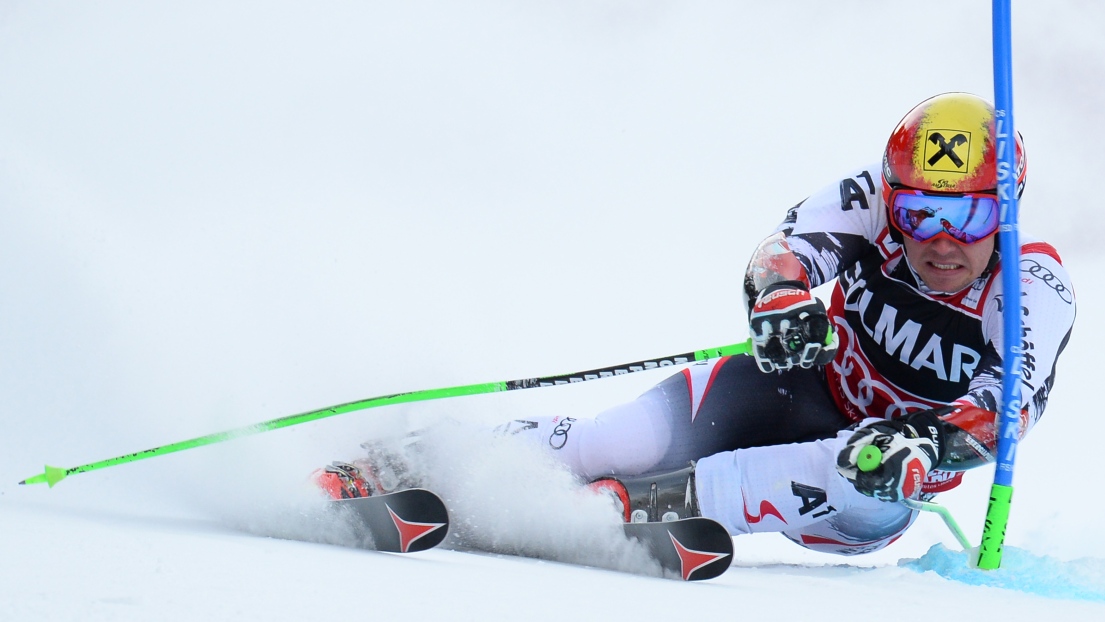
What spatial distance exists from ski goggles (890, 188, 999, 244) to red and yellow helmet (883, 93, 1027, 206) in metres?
0.02

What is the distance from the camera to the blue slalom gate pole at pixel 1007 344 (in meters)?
2.11

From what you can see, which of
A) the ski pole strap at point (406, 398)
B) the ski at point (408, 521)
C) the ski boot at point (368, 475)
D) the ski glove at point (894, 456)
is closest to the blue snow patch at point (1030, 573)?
the ski glove at point (894, 456)

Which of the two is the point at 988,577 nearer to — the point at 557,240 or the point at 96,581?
the point at 96,581

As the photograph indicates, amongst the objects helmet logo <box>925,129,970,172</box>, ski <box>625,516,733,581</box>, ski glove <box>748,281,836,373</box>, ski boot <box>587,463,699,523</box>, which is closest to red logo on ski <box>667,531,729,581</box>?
ski <box>625,516,733,581</box>

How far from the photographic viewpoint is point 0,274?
3557 millimetres

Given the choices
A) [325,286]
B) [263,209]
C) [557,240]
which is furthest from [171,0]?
[325,286]

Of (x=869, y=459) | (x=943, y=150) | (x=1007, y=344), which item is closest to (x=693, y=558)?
(x=869, y=459)

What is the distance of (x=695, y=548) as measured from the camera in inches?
83.1

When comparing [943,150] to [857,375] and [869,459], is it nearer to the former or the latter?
[857,375]

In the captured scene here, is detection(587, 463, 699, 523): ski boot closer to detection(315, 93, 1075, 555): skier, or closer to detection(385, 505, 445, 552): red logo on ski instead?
detection(315, 93, 1075, 555): skier

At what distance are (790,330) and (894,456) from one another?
38 cm

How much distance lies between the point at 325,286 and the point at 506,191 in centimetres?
390

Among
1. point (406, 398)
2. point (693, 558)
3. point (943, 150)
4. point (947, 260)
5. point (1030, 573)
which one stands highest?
point (943, 150)

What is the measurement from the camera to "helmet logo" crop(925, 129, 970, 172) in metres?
2.31
